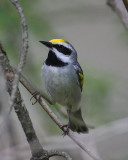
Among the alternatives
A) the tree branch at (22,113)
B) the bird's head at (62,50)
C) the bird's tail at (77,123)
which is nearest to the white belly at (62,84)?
the bird's head at (62,50)

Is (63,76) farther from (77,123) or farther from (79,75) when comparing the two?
(77,123)

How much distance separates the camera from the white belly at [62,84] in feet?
14.5

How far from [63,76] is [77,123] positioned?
0.61 meters

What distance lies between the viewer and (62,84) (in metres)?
4.44

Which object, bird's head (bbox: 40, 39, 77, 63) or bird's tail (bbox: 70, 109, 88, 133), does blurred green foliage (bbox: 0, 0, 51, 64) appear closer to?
bird's head (bbox: 40, 39, 77, 63)

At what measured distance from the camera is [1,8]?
14.0ft

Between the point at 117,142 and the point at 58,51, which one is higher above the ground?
the point at 58,51

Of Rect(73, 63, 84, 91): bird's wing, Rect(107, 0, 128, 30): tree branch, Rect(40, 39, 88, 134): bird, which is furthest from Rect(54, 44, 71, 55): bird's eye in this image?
Rect(107, 0, 128, 30): tree branch

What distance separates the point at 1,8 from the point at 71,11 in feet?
3.00

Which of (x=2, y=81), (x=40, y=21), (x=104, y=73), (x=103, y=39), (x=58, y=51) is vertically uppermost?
(x=2, y=81)

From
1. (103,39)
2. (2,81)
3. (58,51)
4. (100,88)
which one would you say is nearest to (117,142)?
(100,88)

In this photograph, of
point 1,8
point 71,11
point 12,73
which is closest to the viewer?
point 12,73

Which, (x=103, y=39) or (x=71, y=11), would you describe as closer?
(x=71, y=11)

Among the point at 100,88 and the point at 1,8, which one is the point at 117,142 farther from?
the point at 1,8
